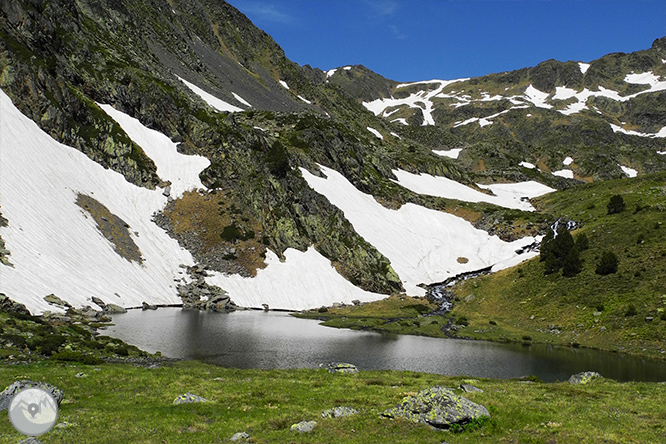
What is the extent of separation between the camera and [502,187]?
641ft

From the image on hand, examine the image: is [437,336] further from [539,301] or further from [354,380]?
[354,380]

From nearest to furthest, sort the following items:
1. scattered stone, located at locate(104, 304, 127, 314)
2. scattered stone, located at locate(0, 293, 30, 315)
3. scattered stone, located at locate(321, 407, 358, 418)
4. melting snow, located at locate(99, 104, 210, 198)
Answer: scattered stone, located at locate(321, 407, 358, 418) < scattered stone, located at locate(0, 293, 30, 315) < scattered stone, located at locate(104, 304, 127, 314) < melting snow, located at locate(99, 104, 210, 198)

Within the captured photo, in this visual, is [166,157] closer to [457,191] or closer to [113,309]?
[113,309]

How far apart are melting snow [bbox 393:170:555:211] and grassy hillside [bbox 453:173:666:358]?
57352 millimetres

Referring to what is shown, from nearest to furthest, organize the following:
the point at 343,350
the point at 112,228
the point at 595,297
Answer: the point at 343,350, the point at 595,297, the point at 112,228

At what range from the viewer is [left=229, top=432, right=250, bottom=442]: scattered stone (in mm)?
15859

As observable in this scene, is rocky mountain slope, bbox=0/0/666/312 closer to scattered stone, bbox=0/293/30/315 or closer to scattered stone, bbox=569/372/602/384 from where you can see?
scattered stone, bbox=0/293/30/315

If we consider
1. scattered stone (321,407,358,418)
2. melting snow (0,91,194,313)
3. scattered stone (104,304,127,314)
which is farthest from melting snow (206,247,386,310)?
scattered stone (321,407,358,418)

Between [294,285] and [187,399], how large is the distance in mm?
63771

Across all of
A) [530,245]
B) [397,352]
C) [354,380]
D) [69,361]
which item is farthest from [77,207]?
[530,245]

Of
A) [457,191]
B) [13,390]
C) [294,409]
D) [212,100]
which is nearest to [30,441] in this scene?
[13,390]

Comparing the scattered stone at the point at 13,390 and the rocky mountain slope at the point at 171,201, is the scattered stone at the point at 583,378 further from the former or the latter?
the rocky mountain slope at the point at 171,201

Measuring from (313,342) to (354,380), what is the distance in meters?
22.6

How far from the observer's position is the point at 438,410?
17375mm
